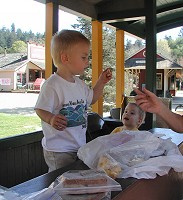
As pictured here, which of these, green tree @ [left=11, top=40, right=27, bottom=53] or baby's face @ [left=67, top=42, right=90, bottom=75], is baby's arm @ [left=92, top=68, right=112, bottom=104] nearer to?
baby's face @ [left=67, top=42, right=90, bottom=75]

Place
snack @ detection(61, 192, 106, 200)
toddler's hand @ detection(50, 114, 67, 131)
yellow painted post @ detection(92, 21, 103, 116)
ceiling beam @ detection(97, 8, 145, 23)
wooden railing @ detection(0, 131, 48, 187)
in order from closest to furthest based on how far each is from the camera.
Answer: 1. snack @ detection(61, 192, 106, 200)
2. toddler's hand @ detection(50, 114, 67, 131)
3. wooden railing @ detection(0, 131, 48, 187)
4. ceiling beam @ detection(97, 8, 145, 23)
5. yellow painted post @ detection(92, 21, 103, 116)

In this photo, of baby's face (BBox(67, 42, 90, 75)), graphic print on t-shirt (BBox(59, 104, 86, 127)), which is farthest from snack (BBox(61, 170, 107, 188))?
baby's face (BBox(67, 42, 90, 75))

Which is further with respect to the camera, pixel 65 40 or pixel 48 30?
pixel 48 30

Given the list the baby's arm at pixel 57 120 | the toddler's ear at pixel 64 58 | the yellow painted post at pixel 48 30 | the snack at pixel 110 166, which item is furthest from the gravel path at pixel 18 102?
the snack at pixel 110 166

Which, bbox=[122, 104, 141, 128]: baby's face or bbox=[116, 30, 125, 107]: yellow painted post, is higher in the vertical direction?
bbox=[116, 30, 125, 107]: yellow painted post

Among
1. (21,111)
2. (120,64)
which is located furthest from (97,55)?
(21,111)

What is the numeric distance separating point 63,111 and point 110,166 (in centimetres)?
56

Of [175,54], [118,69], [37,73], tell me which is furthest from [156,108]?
[175,54]

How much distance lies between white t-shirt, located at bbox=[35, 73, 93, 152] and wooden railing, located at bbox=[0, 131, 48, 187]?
102 cm

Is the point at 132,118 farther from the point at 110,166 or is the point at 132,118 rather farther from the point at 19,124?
the point at 19,124

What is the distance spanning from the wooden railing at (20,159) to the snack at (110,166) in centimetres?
153

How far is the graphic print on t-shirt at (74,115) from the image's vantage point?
1.63 meters

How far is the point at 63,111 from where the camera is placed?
1.63m

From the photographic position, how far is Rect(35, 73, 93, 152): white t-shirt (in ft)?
5.28
